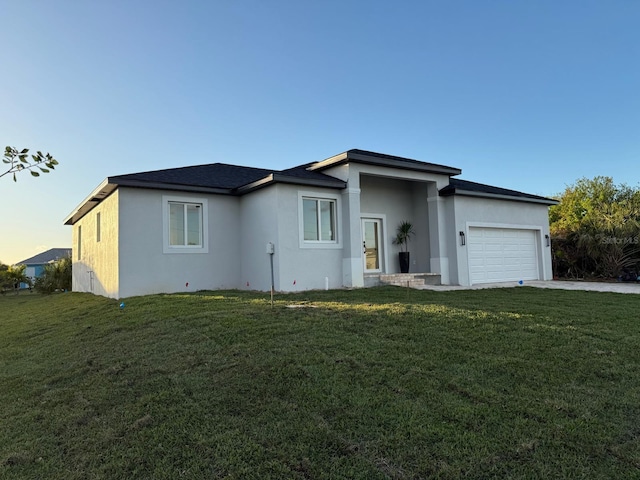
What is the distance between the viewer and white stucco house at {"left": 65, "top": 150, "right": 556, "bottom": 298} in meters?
10.9

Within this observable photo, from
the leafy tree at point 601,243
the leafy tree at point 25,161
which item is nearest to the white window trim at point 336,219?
the leafy tree at point 25,161

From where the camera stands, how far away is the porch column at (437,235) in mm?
12914

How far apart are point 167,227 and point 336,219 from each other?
15.9ft

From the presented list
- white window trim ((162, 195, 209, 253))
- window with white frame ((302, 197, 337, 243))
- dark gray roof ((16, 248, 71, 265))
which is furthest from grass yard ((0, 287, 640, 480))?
dark gray roof ((16, 248, 71, 265))

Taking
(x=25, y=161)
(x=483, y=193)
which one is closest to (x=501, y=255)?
(x=483, y=193)

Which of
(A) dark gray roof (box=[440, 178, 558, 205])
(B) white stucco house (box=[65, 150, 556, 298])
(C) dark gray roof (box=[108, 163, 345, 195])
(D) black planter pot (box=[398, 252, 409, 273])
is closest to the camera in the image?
(C) dark gray roof (box=[108, 163, 345, 195])

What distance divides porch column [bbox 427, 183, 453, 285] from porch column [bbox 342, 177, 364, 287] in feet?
9.93

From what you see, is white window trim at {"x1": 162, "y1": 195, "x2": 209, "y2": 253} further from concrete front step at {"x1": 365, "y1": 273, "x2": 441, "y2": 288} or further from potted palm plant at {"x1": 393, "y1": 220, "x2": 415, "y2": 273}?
potted palm plant at {"x1": 393, "y1": 220, "x2": 415, "y2": 273}

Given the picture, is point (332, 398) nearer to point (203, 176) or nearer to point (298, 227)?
point (298, 227)

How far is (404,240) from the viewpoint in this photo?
1388cm

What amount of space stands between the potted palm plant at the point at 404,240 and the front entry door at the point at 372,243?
25.8 inches

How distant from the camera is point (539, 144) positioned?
19.1 m

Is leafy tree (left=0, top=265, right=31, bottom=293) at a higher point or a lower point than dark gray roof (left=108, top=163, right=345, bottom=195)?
lower

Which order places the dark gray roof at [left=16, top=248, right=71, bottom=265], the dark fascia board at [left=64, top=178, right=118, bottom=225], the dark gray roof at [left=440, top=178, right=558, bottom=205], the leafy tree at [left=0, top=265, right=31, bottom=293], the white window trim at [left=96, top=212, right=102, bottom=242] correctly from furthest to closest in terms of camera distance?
the dark gray roof at [left=16, top=248, right=71, bottom=265], the leafy tree at [left=0, top=265, right=31, bottom=293], the white window trim at [left=96, top=212, right=102, bottom=242], the dark gray roof at [left=440, top=178, right=558, bottom=205], the dark fascia board at [left=64, top=178, right=118, bottom=225]
